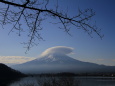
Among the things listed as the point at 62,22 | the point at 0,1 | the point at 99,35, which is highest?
the point at 0,1

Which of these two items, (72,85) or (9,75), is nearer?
(72,85)

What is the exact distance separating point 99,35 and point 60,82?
17605 millimetres

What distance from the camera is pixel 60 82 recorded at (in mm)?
19703

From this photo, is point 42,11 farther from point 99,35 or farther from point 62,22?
point 99,35

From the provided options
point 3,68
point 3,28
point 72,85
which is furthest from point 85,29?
point 3,68

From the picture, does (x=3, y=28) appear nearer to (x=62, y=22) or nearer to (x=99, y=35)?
(x=62, y=22)

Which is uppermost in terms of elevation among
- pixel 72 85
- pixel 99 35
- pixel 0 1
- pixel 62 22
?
pixel 0 1

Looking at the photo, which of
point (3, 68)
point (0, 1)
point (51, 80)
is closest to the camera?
point (0, 1)

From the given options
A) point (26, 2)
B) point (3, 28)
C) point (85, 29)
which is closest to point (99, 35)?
point (85, 29)

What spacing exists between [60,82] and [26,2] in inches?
698

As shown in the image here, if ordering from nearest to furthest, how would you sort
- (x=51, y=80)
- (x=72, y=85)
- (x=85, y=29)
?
(x=85, y=29), (x=72, y=85), (x=51, y=80)

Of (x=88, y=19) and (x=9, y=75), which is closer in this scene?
(x=88, y=19)

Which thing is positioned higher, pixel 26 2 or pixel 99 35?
pixel 26 2

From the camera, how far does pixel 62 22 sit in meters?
2.62
